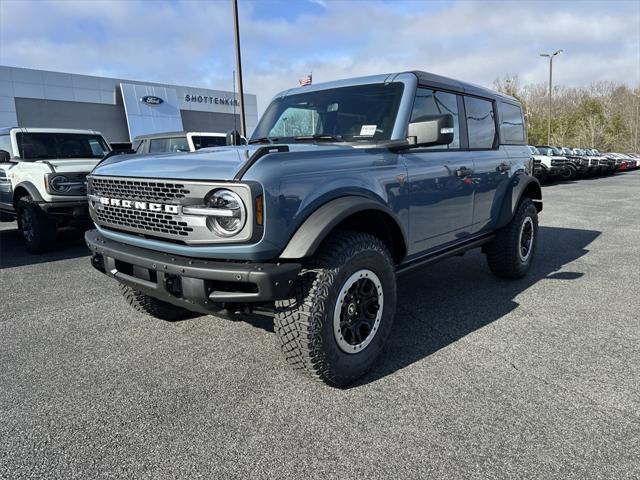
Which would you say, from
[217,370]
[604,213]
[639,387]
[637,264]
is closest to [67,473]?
[217,370]

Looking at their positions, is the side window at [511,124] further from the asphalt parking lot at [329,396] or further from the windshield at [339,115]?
the windshield at [339,115]

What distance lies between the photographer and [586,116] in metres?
49.0

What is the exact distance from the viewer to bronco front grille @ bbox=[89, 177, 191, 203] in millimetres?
2479

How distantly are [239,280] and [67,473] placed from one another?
111 centimetres

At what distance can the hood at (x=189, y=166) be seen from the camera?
237 centimetres

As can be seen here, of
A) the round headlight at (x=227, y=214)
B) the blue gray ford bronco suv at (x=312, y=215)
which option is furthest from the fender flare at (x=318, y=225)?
the round headlight at (x=227, y=214)

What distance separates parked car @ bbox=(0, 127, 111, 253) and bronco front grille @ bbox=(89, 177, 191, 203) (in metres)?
3.64

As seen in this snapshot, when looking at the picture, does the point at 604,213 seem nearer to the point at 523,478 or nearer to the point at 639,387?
the point at 639,387

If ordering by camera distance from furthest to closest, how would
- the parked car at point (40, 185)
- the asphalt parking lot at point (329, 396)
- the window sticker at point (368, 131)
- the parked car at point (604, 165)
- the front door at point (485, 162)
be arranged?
the parked car at point (604, 165) < the parked car at point (40, 185) < the front door at point (485, 162) < the window sticker at point (368, 131) < the asphalt parking lot at point (329, 396)

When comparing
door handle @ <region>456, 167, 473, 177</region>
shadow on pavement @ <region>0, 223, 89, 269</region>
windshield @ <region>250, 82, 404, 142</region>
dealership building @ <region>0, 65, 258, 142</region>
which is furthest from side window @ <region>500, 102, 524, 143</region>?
dealership building @ <region>0, 65, 258, 142</region>

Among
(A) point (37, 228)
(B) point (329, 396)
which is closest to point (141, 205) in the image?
(B) point (329, 396)

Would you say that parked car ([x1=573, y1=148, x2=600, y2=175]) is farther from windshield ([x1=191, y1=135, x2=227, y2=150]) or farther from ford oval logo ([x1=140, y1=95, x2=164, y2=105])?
ford oval logo ([x1=140, y1=95, x2=164, y2=105])

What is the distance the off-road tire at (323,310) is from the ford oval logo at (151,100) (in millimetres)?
29938

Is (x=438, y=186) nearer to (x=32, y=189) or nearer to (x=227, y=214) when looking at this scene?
(x=227, y=214)
